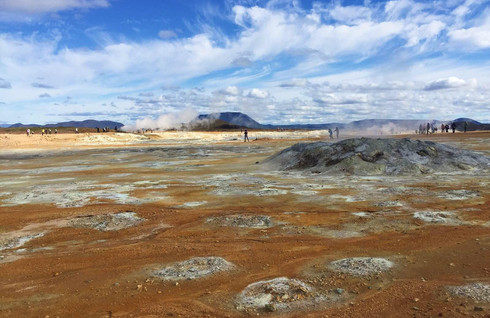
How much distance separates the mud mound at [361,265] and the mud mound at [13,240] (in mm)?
6447

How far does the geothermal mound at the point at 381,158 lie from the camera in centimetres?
1744

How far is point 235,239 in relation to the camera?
795cm

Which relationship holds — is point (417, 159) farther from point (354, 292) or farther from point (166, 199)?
point (354, 292)

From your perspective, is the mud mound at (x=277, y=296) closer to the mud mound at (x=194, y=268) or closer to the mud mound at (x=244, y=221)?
the mud mound at (x=194, y=268)

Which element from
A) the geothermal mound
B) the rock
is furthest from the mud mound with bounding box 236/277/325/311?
the geothermal mound

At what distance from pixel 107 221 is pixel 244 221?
3.54 meters

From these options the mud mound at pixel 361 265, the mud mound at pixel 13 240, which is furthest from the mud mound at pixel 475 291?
the mud mound at pixel 13 240

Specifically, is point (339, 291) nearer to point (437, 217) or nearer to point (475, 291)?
point (475, 291)

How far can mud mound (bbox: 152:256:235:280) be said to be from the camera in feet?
19.7

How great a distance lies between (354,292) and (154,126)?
3775 inches

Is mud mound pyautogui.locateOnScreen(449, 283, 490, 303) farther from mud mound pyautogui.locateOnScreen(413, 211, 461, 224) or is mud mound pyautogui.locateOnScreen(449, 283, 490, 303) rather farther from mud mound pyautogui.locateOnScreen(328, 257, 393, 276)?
mud mound pyautogui.locateOnScreen(413, 211, 461, 224)

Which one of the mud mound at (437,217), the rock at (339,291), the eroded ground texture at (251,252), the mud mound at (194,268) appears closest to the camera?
the eroded ground texture at (251,252)

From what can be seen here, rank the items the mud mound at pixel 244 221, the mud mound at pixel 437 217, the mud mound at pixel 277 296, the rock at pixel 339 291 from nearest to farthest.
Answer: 1. the mud mound at pixel 277 296
2. the rock at pixel 339 291
3. the mud mound at pixel 437 217
4. the mud mound at pixel 244 221

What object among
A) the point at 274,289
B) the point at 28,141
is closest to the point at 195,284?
the point at 274,289
